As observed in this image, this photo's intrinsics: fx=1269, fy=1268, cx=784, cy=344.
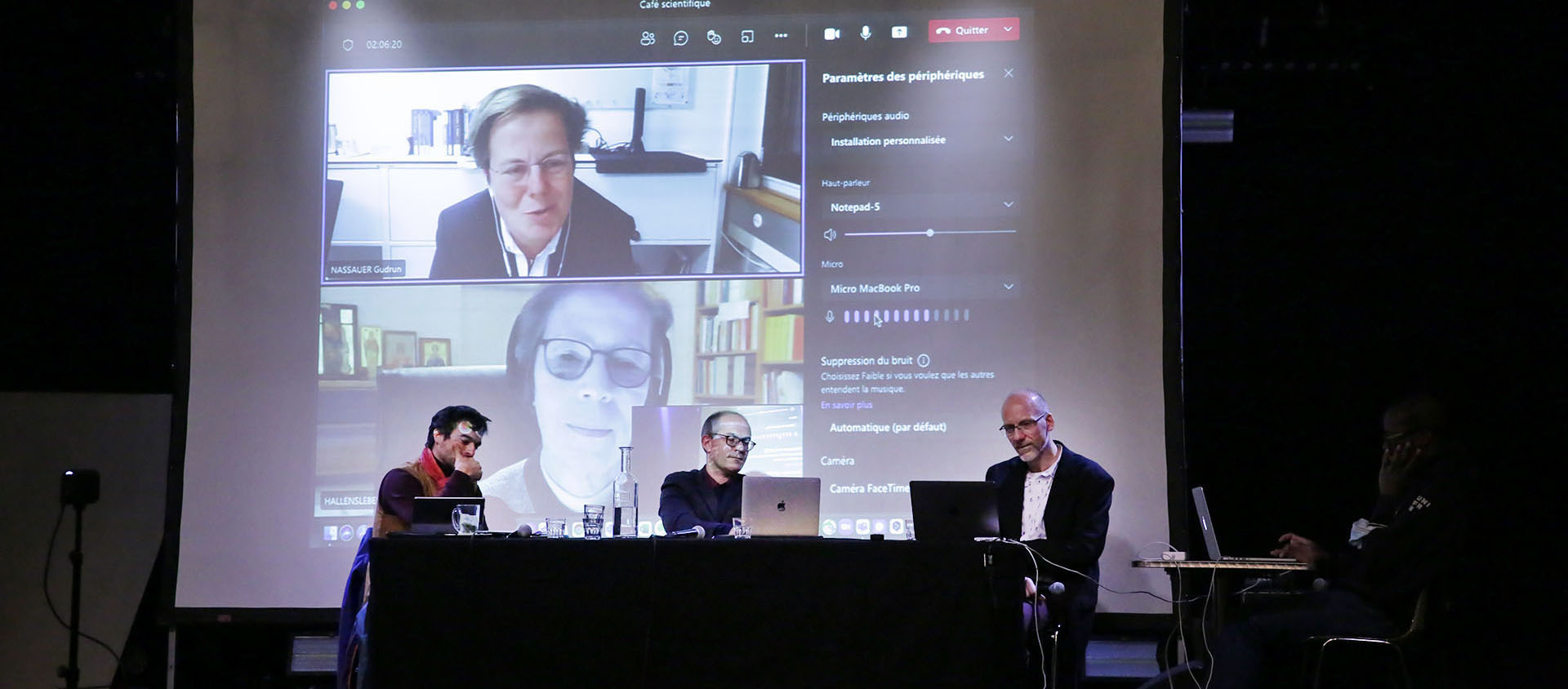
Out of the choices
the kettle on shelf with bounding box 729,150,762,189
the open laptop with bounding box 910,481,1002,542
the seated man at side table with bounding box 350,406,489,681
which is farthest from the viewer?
the kettle on shelf with bounding box 729,150,762,189

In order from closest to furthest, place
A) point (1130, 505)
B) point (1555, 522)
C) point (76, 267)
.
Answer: point (1130, 505) < point (1555, 522) < point (76, 267)

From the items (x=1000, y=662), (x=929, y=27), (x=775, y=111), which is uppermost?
(x=929, y=27)

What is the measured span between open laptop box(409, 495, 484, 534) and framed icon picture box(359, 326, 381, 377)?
147cm

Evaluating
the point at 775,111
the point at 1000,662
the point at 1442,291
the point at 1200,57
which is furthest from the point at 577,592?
the point at 1442,291

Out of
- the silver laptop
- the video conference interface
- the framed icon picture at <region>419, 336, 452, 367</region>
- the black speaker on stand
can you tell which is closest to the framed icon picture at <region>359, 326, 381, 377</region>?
the video conference interface

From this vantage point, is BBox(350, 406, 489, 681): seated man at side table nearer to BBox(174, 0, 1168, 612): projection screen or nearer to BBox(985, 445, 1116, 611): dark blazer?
BBox(174, 0, 1168, 612): projection screen

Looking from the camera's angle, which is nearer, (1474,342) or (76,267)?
(1474,342)

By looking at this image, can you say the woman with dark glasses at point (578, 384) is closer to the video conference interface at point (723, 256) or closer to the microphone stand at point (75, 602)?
the video conference interface at point (723, 256)

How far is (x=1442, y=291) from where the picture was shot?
5.43 m

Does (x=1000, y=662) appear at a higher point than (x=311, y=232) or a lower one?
lower

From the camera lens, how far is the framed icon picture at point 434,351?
4.94m

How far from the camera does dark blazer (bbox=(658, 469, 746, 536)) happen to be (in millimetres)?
4477

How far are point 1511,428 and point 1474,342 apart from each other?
386 mm

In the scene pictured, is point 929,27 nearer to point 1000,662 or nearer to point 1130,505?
point 1130,505
